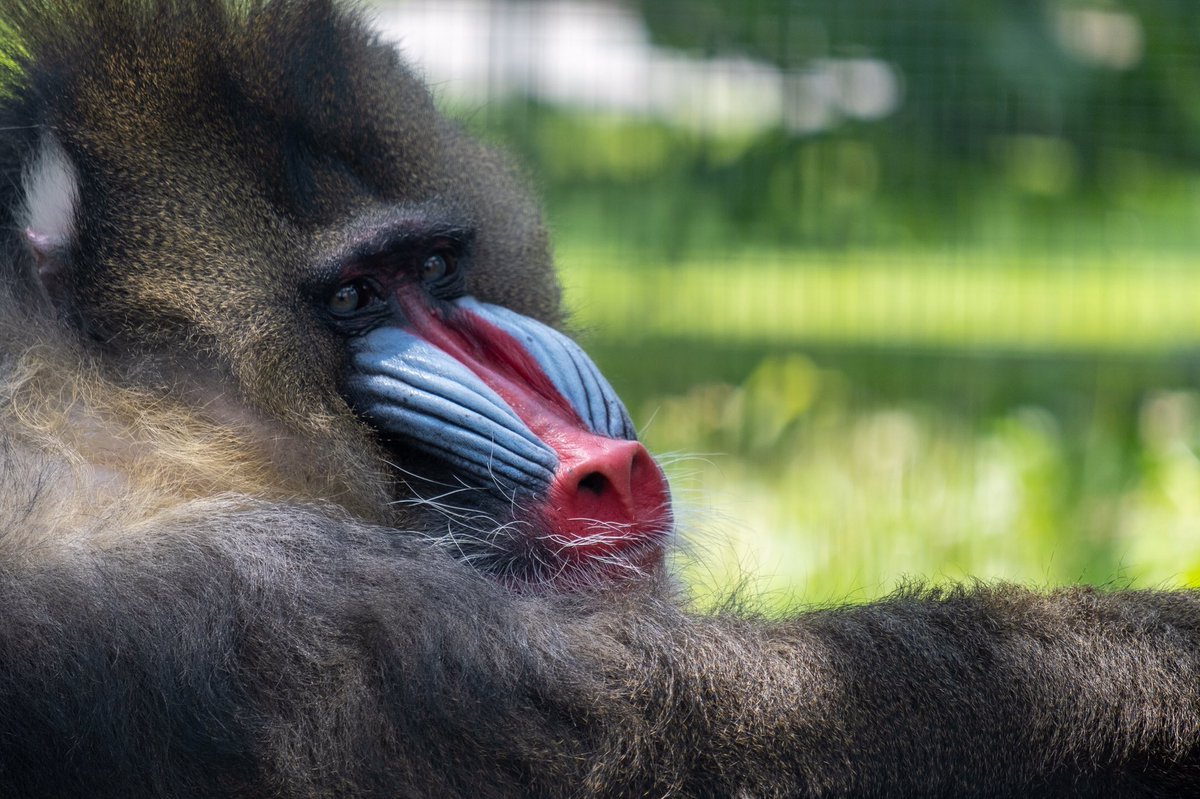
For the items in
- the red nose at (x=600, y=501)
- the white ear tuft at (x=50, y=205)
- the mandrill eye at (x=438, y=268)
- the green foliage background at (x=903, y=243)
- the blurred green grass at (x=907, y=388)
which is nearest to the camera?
the red nose at (x=600, y=501)

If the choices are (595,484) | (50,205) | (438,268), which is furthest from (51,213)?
(595,484)

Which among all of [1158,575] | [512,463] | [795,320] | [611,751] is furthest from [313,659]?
[795,320]

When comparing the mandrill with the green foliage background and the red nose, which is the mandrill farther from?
the green foliage background

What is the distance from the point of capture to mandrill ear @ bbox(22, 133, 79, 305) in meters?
2.84

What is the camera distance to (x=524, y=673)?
222cm

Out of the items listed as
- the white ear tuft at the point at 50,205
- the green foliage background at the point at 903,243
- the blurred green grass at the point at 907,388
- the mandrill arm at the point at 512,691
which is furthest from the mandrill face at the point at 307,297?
the green foliage background at the point at 903,243

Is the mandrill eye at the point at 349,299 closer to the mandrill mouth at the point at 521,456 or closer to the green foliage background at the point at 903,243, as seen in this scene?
the mandrill mouth at the point at 521,456

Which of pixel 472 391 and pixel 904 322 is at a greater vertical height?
pixel 472 391

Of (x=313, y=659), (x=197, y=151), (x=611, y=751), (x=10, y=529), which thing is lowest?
(x=611, y=751)

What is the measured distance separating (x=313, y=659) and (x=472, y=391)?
805 mm

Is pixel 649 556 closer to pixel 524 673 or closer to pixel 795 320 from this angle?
pixel 524 673

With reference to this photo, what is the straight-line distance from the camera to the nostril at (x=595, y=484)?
2711 mm

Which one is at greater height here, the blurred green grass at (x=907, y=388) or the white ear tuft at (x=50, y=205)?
the white ear tuft at (x=50, y=205)

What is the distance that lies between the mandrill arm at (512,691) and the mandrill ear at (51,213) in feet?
2.53
